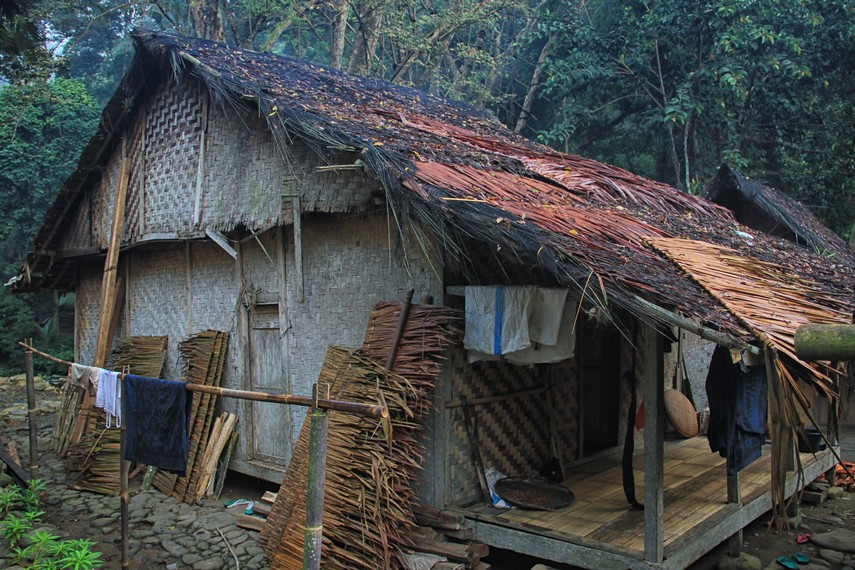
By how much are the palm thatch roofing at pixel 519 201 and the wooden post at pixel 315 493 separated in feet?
6.07

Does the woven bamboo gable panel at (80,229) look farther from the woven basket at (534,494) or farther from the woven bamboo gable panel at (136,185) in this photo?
the woven basket at (534,494)

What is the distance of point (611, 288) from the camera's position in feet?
13.8

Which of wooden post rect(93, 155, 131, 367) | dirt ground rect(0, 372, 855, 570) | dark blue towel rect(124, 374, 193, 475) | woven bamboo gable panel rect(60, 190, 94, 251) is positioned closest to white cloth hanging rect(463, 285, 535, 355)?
dirt ground rect(0, 372, 855, 570)

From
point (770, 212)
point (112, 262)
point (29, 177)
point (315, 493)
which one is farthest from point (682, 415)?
point (29, 177)

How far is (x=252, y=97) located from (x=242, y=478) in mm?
4667

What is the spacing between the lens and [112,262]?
352 inches

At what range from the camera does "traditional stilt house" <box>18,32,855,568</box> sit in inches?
188

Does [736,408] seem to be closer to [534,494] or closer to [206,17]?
[534,494]

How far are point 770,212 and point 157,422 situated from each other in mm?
10011

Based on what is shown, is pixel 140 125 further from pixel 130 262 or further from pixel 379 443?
pixel 379 443

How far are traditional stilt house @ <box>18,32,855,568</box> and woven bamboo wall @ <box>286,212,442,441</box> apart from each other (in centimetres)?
2

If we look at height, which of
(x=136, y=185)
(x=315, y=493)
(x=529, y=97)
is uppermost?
(x=529, y=97)

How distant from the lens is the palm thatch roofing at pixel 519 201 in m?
4.38

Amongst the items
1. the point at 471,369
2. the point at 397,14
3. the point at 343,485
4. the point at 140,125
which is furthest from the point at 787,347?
the point at 397,14
